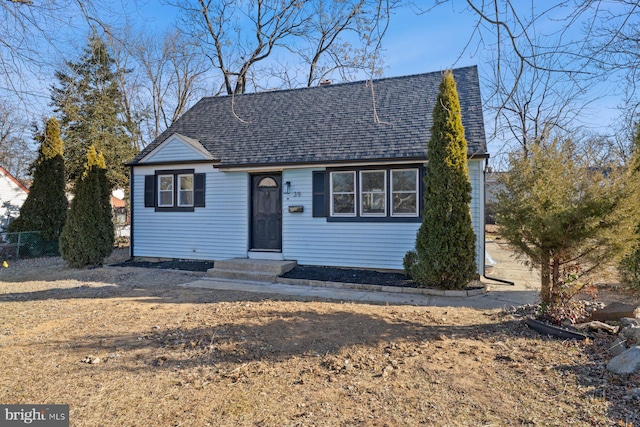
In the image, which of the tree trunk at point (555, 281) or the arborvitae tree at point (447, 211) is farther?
the arborvitae tree at point (447, 211)

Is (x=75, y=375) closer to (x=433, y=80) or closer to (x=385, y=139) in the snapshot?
(x=385, y=139)

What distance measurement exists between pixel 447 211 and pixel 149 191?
8.66 metres

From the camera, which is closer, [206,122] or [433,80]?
[433,80]

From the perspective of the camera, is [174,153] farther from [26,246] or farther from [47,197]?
[26,246]

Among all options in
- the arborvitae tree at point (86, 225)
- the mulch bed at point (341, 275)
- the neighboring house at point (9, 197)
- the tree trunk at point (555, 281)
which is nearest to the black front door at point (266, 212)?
the mulch bed at point (341, 275)

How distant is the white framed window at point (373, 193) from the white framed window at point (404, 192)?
0.22 metres

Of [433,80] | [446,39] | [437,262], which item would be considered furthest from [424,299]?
[433,80]

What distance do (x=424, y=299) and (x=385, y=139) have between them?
418 centimetres

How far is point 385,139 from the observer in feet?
30.9

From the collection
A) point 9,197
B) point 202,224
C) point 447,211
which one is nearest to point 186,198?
point 202,224

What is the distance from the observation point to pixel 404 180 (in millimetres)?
9016

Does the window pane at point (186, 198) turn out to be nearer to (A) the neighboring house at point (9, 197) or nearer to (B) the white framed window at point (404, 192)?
(B) the white framed window at point (404, 192)

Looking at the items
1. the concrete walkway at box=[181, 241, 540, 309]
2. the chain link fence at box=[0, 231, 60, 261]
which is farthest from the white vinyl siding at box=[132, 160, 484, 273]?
the chain link fence at box=[0, 231, 60, 261]

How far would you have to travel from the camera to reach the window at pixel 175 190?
1096cm
